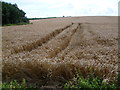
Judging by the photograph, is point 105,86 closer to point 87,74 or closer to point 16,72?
point 87,74

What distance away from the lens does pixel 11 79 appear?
488 centimetres

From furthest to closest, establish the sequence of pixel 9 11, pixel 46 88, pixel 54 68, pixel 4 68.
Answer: pixel 9 11 < pixel 4 68 < pixel 54 68 < pixel 46 88

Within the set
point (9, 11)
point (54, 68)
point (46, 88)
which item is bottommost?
point (46, 88)

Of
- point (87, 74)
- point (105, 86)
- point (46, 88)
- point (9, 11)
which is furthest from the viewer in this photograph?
point (9, 11)

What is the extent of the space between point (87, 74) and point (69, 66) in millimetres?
594

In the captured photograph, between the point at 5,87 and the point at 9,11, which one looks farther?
the point at 9,11

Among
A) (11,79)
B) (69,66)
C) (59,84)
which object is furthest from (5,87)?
(69,66)

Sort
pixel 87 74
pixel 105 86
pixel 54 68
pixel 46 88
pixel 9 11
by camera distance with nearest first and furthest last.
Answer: pixel 105 86
pixel 46 88
pixel 87 74
pixel 54 68
pixel 9 11

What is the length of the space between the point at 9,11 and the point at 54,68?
6305 centimetres

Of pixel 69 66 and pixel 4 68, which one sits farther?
pixel 4 68

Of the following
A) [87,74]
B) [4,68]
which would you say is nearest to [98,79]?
[87,74]

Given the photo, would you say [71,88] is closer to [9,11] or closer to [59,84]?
[59,84]

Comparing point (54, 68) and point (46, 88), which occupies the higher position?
point (54, 68)

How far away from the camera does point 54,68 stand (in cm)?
486
